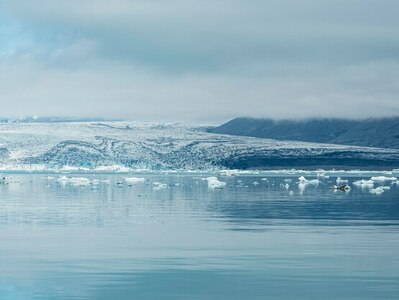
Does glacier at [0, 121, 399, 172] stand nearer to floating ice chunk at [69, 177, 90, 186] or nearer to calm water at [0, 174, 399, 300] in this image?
floating ice chunk at [69, 177, 90, 186]

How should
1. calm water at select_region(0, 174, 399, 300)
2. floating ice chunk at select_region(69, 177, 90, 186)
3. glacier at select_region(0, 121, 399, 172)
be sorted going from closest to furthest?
calm water at select_region(0, 174, 399, 300) < floating ice chunk at select_region(69, 177, 90, 186) < glacier at select_region(0, 121, 399, 172)

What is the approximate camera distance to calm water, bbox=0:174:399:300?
488 inches

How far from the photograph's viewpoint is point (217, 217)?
25578mm

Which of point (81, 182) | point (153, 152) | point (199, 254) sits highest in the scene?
point (153, 152)

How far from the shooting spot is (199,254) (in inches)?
639

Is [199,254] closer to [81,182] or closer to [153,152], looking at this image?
[81,182]

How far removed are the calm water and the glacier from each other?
293 ft

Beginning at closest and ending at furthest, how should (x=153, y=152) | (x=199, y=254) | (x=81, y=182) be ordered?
(x=199, y=254), (x=81, y=182), (x=153, y=152)

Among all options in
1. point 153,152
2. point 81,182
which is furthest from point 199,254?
point 153,152

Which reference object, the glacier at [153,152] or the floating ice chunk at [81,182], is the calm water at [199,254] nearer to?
the floating ice chunk at [81,182]

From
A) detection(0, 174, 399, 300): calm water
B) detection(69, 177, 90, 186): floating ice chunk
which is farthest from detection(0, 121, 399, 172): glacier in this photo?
detection(0, 174, 399, 300): calm water

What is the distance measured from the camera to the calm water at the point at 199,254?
12391 mm

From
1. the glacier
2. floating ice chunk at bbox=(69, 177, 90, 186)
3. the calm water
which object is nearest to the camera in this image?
the calm water

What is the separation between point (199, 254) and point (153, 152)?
369ft
